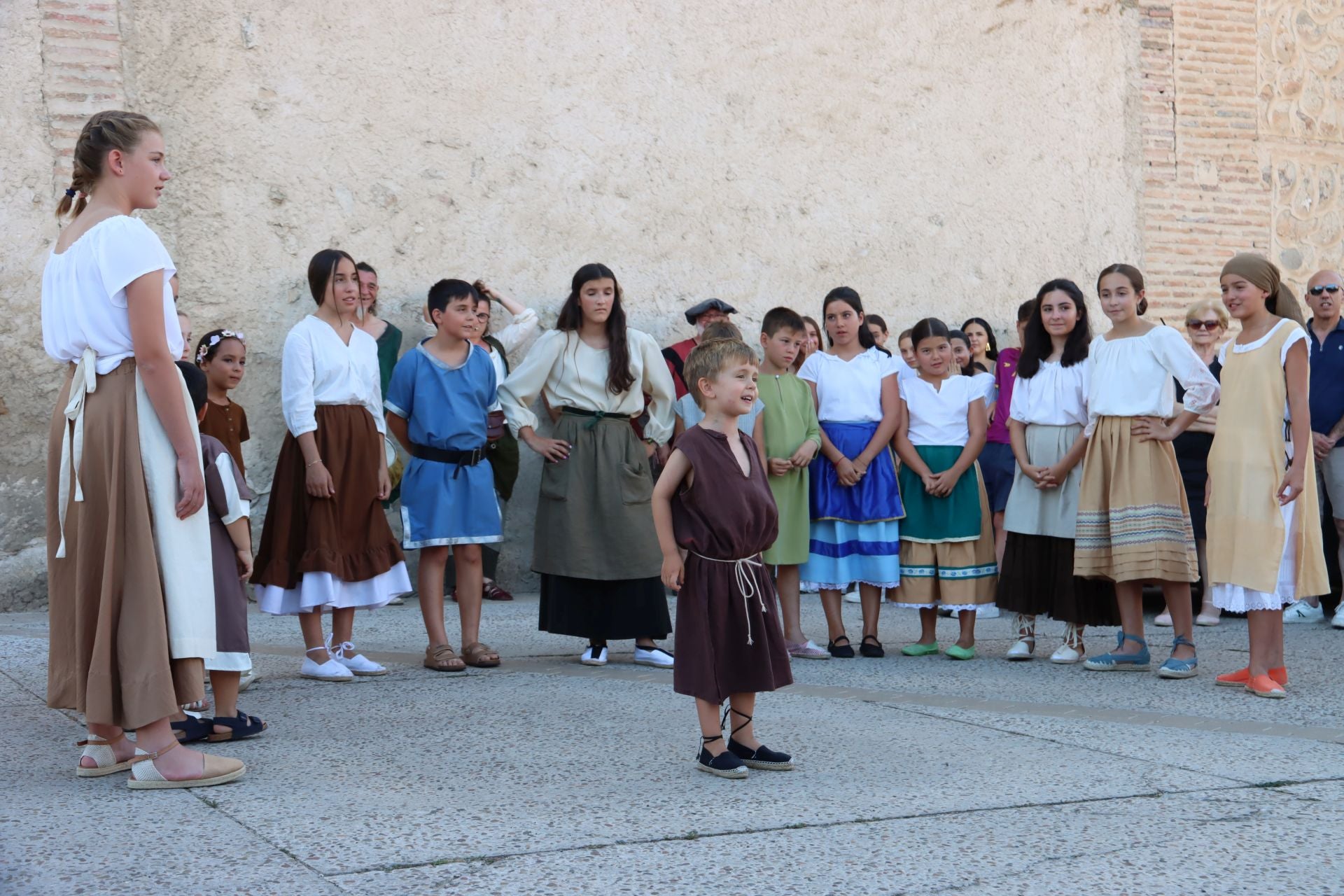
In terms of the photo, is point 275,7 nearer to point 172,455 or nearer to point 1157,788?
point 172,455

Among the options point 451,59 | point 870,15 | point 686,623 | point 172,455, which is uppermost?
point 870,15

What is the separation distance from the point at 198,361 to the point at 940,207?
253 inches

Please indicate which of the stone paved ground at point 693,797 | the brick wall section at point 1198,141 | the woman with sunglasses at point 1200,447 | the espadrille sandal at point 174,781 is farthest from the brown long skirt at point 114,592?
the brick wall section at point 1198,141

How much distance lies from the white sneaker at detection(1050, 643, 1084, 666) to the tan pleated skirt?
0.44 metres

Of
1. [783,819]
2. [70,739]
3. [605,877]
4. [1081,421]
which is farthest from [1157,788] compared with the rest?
[70,739]

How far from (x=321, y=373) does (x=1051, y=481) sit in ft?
10.3

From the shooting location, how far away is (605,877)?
2.94 meters

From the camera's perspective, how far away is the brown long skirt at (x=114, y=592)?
3676 millimetres

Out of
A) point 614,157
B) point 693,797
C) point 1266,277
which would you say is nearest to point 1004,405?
point 614,157

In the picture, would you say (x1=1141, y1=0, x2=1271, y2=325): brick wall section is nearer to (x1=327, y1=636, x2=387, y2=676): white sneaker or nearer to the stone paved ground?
the stone paved ground

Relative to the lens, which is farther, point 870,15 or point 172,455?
point 870,15

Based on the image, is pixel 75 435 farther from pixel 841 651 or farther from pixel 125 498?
pixel 841 651

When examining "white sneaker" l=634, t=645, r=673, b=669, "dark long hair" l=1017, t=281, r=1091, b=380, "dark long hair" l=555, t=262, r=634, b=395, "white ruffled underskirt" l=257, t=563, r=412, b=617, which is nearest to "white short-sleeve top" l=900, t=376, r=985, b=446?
"dark long hair" l=1017, t=281, r=1091, b=380

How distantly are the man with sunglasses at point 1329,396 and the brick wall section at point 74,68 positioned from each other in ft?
22.3
